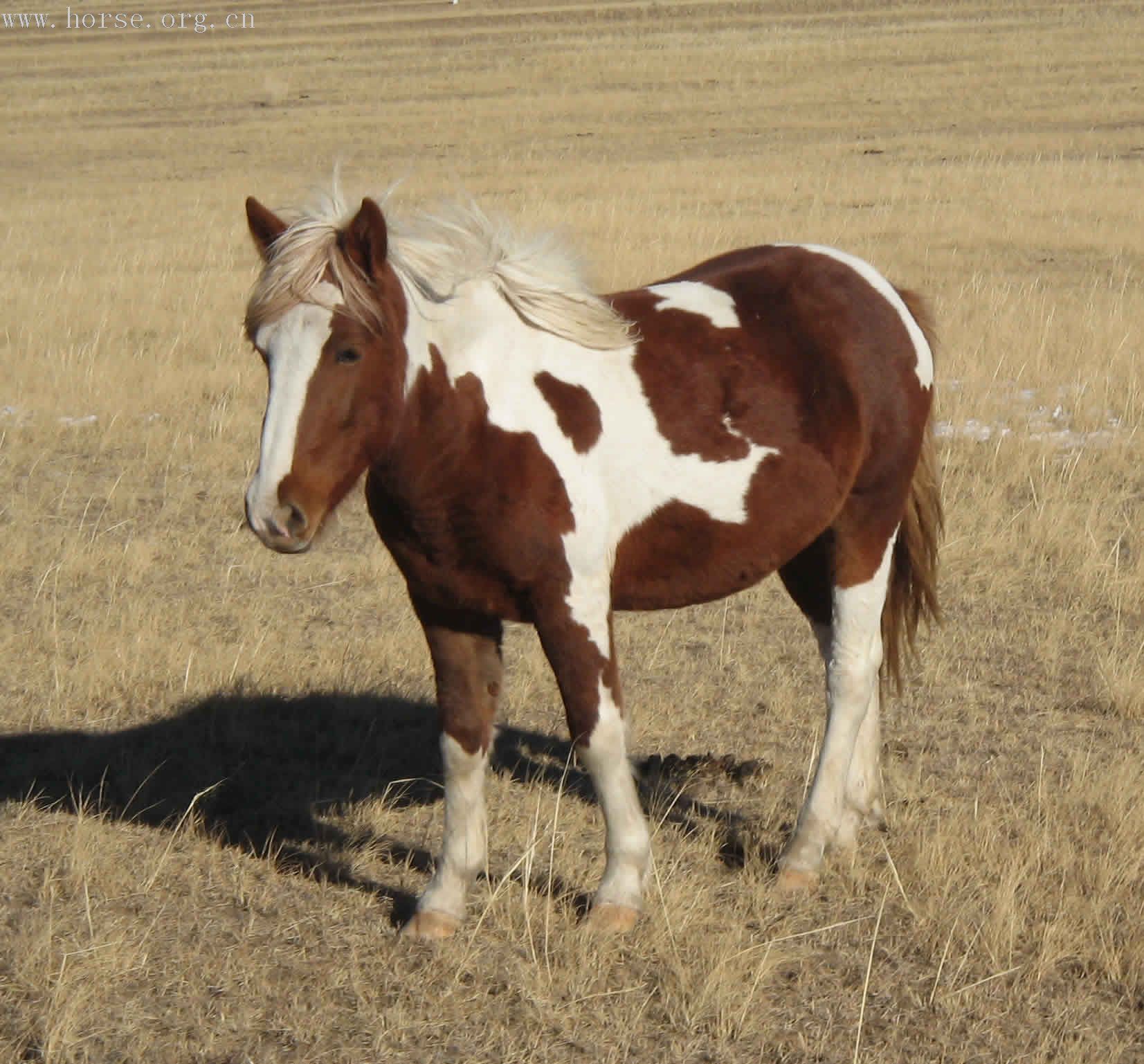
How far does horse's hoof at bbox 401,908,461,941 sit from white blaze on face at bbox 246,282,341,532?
4.12 ft

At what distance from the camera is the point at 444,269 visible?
3490 millimetres

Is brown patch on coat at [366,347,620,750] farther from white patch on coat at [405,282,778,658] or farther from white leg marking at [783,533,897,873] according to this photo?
white leg marking at [783,533,897,873]

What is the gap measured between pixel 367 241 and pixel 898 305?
6.04ft

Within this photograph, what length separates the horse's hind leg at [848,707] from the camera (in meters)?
4.07

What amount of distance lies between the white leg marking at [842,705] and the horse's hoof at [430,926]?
3.17ft

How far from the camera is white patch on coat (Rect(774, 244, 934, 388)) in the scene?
4.29 m

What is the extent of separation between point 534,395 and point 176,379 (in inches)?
260

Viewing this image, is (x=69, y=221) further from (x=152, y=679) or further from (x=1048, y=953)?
(x=1048, y=953)

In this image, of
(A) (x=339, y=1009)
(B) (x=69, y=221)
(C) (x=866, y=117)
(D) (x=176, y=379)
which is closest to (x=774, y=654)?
(A) (x=339, y=1009)

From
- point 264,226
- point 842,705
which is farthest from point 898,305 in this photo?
point 264,226

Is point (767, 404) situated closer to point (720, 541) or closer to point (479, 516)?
point (720, 541)

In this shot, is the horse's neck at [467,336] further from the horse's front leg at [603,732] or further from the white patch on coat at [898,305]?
the white patch on coat at [898,305]

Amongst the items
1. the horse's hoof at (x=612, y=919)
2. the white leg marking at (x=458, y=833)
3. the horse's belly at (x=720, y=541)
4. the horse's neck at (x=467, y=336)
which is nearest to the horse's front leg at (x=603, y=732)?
the horse's hoof at (x=612, y=919)

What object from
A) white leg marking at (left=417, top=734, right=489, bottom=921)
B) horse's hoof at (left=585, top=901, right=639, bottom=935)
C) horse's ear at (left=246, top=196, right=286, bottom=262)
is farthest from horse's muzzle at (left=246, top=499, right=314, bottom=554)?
horse's hoof at (left=585, top=901, right=639, bottom=935)
